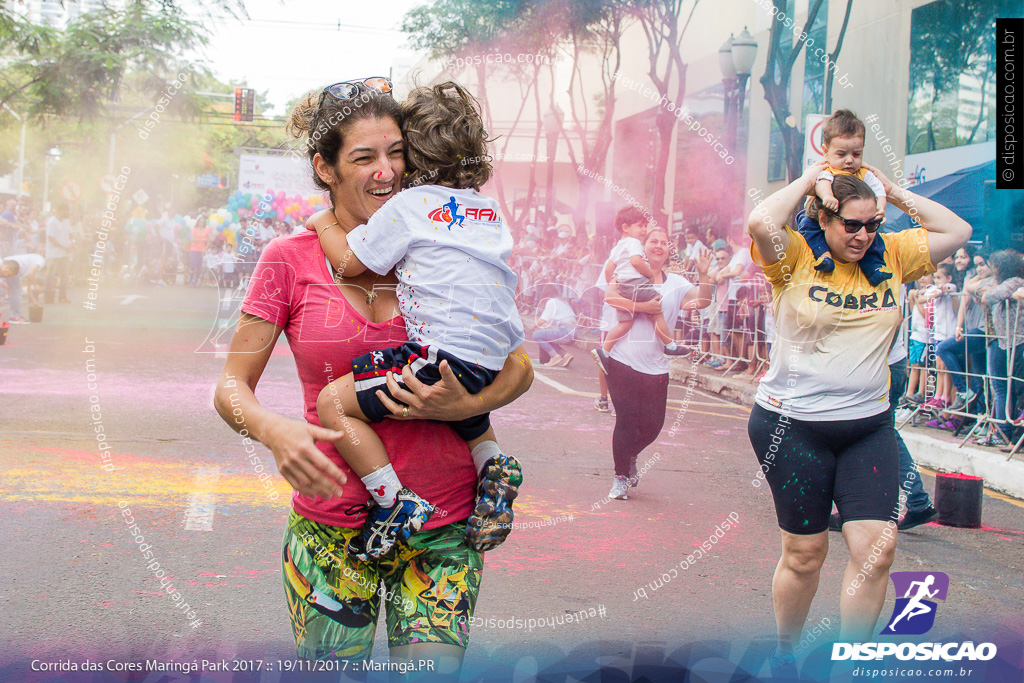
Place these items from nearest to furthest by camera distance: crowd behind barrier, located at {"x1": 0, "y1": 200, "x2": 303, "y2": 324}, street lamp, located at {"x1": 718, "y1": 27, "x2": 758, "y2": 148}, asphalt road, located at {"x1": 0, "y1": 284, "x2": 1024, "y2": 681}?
asphalt road, located at {"x1": 0, "y1": 284, "x2": 1024, "y2": 681}, street lamp, located at {"x1": 718, "y1": 27, "x2": 758, "y2": 148}, crowd behind barrier, located at {"x1": 0, "y1": 200, "x2": 303, "y2": 324}

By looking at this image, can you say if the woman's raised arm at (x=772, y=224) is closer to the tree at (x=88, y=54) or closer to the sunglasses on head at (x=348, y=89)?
the sunglasses on head at (x=348, y=89)

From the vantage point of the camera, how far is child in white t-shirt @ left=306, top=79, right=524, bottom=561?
1814mm

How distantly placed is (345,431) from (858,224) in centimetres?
186

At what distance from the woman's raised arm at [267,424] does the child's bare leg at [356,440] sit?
0.06 meters

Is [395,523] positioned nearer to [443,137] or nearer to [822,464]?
[443,137]

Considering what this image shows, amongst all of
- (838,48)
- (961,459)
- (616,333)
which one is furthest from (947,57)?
(616,333)

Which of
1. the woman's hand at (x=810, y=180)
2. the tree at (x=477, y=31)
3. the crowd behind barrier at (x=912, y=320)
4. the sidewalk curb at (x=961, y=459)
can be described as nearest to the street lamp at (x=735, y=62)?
the crowd behind barrier at (x=912, y=320)

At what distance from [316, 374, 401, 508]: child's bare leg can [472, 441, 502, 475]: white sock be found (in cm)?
20

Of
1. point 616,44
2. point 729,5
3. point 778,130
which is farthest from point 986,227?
point 616,44

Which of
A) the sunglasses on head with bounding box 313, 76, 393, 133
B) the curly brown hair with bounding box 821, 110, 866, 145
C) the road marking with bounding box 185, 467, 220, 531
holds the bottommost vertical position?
the road marking with bounding box 185, 467, 220, 531

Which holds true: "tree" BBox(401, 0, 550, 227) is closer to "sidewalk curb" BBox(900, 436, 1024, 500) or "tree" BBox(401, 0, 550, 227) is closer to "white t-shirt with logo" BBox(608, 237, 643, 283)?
"white t-shirt with logo" BBox(608, 237, 643, 283)

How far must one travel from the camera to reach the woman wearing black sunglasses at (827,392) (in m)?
2.83

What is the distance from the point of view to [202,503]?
4918 mm

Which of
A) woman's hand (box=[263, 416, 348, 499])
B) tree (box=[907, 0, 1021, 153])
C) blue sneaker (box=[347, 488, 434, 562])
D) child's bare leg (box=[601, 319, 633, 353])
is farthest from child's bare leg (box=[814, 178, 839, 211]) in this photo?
tree (box=[907, 0, 1021, 153])
